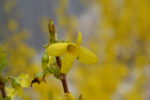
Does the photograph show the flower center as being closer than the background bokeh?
Yes

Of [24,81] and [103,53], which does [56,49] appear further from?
[103,53]

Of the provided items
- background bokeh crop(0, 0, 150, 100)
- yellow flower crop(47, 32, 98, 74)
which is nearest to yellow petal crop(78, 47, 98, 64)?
yellow flower crop(47, 32, 98, 74)

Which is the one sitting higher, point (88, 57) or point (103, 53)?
point (88, 57)

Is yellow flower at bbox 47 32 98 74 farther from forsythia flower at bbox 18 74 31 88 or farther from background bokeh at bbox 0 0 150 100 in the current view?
background bokeh at bbox 0 0 150 100

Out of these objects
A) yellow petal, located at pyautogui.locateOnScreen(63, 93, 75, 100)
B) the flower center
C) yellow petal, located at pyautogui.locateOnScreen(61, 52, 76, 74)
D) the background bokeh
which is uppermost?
the flower center

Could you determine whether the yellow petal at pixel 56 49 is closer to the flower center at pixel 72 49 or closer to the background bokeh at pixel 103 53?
the flower center at pixel 72 49

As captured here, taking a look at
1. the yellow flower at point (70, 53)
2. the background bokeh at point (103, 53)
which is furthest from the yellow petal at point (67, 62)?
the background bokeh at point (103, 53)

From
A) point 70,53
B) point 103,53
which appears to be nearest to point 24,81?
point 70,53
